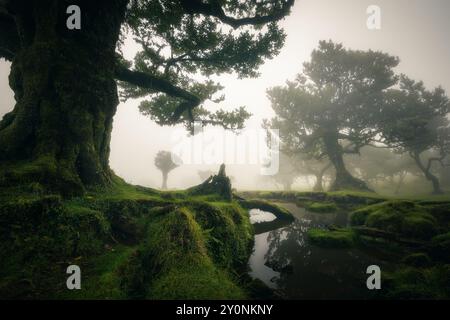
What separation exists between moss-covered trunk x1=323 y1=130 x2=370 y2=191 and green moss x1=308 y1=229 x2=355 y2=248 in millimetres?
24264

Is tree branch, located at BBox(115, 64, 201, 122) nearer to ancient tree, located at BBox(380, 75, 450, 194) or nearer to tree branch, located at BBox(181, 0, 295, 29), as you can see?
tree branch, located at BBox(181, 0, 295, 29)

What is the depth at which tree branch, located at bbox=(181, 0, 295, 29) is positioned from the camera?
10234 mm

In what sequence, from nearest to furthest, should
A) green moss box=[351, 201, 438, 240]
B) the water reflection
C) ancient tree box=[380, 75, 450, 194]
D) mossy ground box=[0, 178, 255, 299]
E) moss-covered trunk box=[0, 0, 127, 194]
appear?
mossy ground box=[0, 178, 255, 299], moss-covered trunk box=[0, 0, 127, 194], green moss box=[351, 201, 438, 240], the water reflection, ancient tree box=[380, 75, 450, 194]

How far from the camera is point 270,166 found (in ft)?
210

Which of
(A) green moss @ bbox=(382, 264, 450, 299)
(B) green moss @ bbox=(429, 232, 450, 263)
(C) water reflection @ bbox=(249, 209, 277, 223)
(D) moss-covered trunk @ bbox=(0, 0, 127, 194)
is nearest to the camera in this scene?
(A) green moss @ bbox=(382, 264, 450, 299)

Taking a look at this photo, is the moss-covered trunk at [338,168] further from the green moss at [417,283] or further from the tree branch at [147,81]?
the green moss at [417,283]

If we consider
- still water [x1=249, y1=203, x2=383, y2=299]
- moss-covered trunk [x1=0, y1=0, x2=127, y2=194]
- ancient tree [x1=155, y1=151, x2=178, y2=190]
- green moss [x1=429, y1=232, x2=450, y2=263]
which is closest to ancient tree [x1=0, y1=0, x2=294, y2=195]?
moss-covered trunk [x1=0, y1=0, x2=127, y2=194]

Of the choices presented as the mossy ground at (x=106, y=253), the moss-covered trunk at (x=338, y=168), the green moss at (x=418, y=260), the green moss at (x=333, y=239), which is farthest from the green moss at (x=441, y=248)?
the moss-covered trunk at (x=338, y=168)

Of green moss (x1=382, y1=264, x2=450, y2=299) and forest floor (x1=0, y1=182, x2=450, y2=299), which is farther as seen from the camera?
green moss (x1=382, y1=264, x2=450, y2=299)

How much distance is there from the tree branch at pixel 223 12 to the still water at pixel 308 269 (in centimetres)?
995

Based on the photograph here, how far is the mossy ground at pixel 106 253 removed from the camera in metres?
3.80

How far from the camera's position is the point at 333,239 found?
859 cm

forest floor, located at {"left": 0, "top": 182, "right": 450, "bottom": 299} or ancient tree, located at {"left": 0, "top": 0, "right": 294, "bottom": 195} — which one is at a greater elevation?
ancient tree, located at {"left": 0, "top": 0, "right": 294, "bottom": 195}
